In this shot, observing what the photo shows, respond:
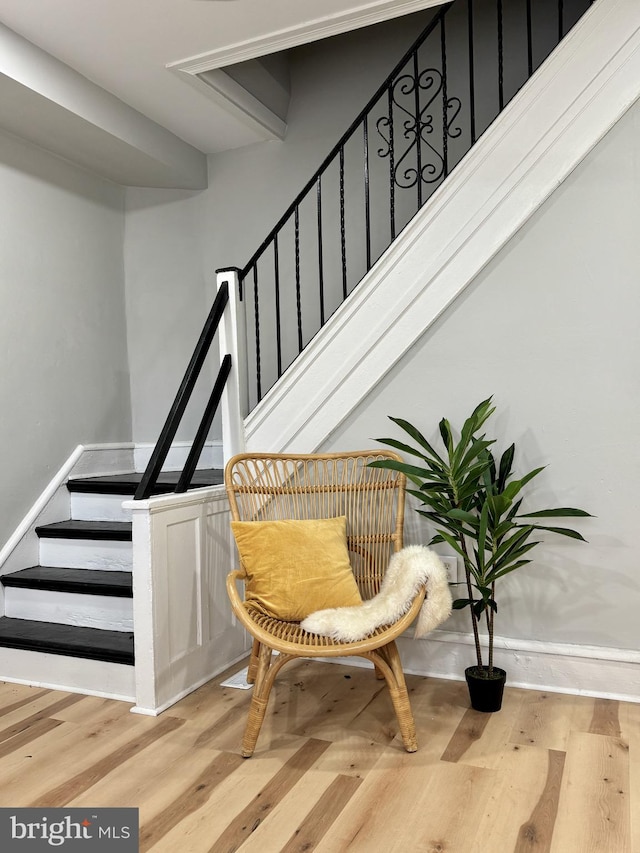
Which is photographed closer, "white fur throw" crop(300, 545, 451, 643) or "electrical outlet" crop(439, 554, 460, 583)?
"white fur throw" crop(300, 545, 451, 643)

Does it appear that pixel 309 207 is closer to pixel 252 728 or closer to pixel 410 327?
pixel 410 327

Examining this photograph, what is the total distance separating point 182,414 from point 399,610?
1333 mm

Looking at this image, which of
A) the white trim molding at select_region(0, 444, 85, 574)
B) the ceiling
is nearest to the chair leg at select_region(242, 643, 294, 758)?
the white trim molding at select_region(0, 444, 85, 574)

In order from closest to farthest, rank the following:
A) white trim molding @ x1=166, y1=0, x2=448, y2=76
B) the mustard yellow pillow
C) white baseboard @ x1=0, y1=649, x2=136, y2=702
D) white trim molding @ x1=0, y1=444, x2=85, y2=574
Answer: the mustard yellow pillow < white baseboard @ x1=0, y1=649, x2=136, y2=702 < white trim molding @ x1=166, y1=0, x2=448, y2=76 < white trim molding @ x1=0, y1=444, x2=85, y2=574

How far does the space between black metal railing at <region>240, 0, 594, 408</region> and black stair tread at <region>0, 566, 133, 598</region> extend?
115cm

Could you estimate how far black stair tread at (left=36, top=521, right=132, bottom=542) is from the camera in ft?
10.3

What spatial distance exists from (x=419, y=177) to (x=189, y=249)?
184 cm

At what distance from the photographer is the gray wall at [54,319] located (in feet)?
11.2

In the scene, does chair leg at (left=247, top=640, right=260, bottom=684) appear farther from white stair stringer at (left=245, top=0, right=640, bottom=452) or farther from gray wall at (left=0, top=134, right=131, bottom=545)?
gray wall at (left=0, top=134, right=131, bottom=545)

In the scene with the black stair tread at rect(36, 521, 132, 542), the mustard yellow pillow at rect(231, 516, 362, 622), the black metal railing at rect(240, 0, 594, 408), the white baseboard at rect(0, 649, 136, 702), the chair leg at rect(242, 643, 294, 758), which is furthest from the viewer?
the black metal railing at rect(240, 0, 594, 408)

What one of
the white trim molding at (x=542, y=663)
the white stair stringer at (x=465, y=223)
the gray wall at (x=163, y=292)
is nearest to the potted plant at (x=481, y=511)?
the white trim molding at (x=542, y=663)

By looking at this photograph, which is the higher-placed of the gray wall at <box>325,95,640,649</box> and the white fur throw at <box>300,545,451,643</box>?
the gray wall at <box>325,95,640,649</box>

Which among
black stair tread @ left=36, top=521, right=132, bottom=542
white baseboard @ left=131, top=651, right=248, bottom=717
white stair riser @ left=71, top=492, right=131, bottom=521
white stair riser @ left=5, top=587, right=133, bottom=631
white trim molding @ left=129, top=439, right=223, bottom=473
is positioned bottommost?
white baseboard @ left=131, top=651, right=248, bottom=717

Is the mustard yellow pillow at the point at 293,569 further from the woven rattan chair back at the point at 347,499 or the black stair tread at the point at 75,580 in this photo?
the black stair tread at the point at 75,580
